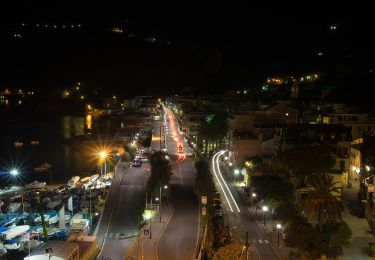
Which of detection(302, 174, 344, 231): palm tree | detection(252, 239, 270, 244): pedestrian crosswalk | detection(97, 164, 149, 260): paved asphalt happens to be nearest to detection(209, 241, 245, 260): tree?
detection(252, 239, 270, 244): pedestrian crosswalk

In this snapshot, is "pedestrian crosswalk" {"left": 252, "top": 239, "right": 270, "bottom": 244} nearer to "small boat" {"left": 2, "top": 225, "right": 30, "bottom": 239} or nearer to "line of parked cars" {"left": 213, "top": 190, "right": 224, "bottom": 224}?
"line of parked cars" {"left": 213, "top": 190, "right": 224, "bottom": 224}

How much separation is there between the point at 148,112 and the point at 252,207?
52.1 m

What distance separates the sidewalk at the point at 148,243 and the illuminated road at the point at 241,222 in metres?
2.17

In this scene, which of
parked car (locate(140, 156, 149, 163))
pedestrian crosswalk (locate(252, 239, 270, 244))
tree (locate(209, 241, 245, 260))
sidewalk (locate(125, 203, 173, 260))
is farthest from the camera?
parked car (locate(140, 156, 149, 163))

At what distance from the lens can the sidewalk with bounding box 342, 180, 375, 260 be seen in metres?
11.6

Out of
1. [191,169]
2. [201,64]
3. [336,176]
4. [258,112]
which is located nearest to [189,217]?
[336,176]

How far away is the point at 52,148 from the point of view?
41.7 meters

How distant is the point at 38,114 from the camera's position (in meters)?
78.0

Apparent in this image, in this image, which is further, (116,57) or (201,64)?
(116,57)

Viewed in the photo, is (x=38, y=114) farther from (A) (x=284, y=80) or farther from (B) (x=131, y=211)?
(B) (x=131, y=211)

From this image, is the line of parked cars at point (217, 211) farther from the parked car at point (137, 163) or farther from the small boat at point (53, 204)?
the parked car at point (137, 163)

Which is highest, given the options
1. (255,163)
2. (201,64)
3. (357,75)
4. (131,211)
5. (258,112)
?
(201,64)

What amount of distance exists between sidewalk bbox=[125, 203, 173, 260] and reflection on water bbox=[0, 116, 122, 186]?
15.6 metres

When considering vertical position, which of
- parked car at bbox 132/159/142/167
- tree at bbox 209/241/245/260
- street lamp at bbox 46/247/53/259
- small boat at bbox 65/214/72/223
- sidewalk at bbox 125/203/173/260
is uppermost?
parked car at bbox 132/159/142/167
